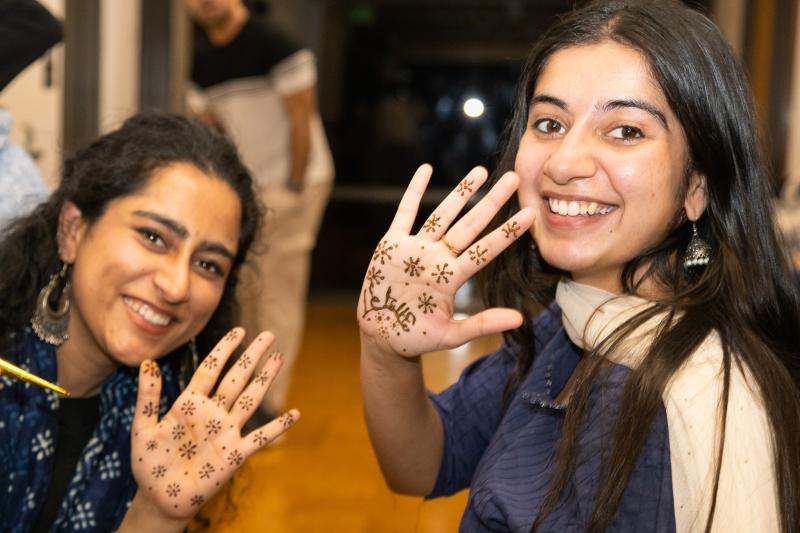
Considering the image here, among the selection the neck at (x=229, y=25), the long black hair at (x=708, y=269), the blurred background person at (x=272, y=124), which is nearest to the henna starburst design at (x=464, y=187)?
the long black hair at (x=708, y=269)

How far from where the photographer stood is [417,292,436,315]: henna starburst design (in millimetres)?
1149

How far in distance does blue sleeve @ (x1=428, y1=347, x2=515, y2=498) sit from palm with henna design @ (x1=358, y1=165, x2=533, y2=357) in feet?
1.24

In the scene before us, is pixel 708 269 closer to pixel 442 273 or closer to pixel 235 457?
pixel 442 273

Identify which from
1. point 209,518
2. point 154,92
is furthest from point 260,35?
point 209,518

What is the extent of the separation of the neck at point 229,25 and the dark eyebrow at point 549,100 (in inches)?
93.8

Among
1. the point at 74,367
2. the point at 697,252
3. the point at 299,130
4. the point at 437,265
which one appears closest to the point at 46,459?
the point at 74,367

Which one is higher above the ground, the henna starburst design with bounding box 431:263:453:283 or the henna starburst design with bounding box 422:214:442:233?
the henna starburst design with bounding box 422:214:442:233

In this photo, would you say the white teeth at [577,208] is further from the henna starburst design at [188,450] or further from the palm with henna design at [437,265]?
the henna starburst design at [188,450]

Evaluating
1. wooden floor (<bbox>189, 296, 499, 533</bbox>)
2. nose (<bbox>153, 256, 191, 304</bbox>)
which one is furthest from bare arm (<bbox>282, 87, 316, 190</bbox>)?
nose (<bbox>153, 256, 191, 304</bbox>)

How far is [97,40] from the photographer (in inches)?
141

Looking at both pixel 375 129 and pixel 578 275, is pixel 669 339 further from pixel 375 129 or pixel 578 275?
pixel 375 129

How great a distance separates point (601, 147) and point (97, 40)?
9.41ft

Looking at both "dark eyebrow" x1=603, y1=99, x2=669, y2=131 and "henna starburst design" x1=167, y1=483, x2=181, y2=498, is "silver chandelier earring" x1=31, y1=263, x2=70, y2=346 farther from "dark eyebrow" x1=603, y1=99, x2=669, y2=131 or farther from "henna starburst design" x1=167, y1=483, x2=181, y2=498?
"dark eyebrow" x1=603, y1=99, x2=669, y2=131

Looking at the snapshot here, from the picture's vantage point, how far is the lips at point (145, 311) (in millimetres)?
1548
